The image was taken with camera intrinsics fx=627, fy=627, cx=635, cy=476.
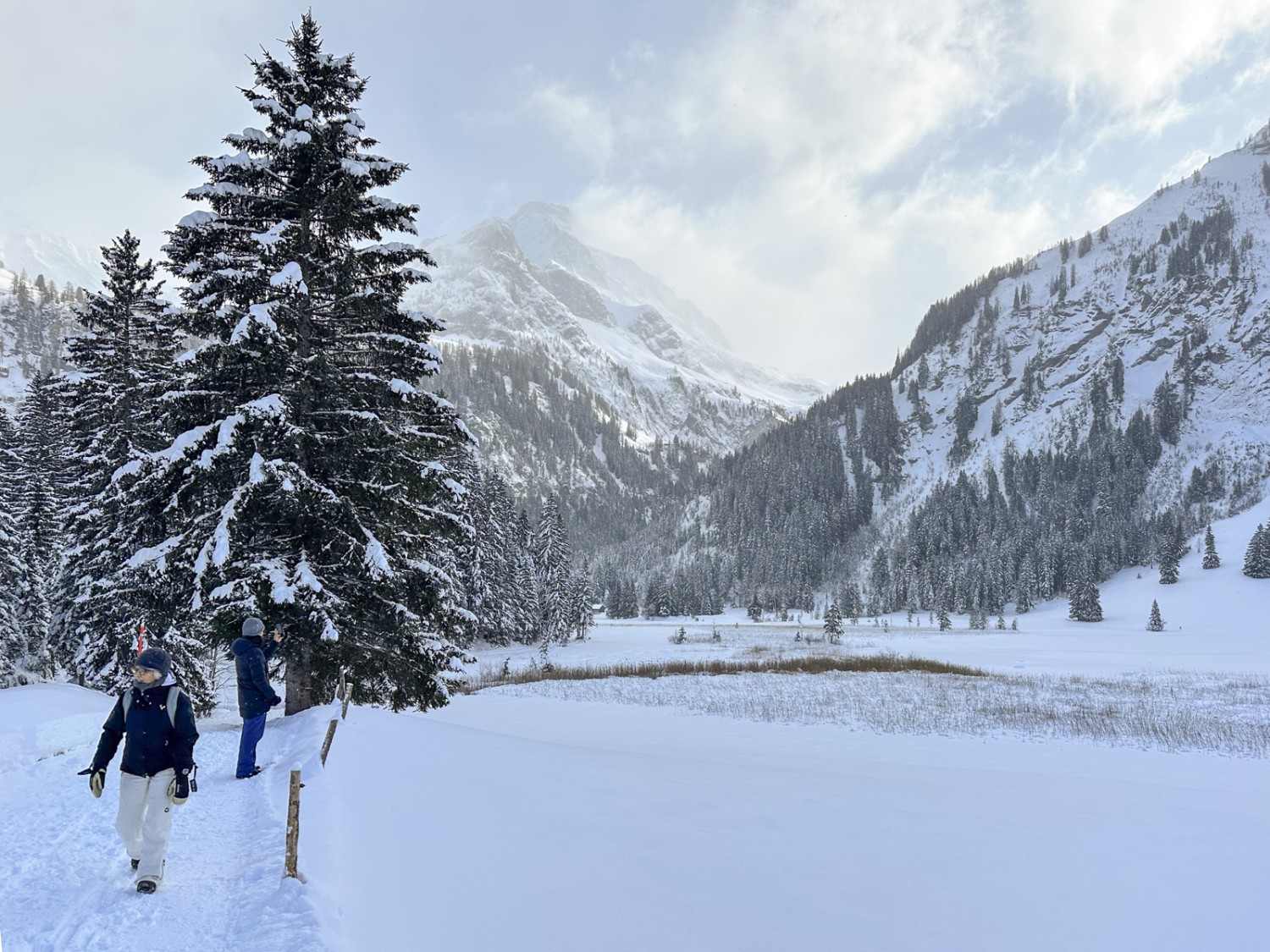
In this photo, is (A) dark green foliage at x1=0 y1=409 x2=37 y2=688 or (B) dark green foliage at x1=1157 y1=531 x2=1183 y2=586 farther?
(B) dark green foliage at x1=1157 y1=531 x2=1183 y2=586

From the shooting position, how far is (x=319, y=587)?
34.8 ft

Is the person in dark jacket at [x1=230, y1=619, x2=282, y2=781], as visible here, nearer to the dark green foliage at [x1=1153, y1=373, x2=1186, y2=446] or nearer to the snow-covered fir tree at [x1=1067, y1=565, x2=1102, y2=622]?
the snow-covered fir tree at [x1=1067, y1=565, x2=1102, y2=622]

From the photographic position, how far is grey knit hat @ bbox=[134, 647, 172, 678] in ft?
18.0

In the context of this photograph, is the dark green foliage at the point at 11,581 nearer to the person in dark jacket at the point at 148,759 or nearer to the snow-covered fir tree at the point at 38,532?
the snow-covered fir tree at the point at 38,532

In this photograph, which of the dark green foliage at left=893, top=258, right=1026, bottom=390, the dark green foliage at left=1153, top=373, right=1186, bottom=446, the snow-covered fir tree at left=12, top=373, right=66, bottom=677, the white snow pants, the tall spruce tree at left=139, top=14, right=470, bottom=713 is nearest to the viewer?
the white snow pants

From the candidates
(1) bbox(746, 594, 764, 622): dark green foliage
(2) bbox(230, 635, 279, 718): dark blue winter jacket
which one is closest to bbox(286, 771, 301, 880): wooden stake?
(2) bbox(230, 635, 279, 718): dark blue winter jacket

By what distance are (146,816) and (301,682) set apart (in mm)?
7149

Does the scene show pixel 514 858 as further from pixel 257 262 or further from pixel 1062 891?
pixel 257 262

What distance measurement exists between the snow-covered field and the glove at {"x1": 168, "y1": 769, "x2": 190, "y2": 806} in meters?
0.66

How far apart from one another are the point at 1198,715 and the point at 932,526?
112297mm

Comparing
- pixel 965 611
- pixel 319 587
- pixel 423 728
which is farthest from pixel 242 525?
pixel 965 611

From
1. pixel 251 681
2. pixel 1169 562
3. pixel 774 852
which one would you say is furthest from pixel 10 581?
pixel 1169 562

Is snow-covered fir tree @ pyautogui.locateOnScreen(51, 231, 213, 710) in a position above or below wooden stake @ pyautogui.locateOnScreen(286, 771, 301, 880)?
above

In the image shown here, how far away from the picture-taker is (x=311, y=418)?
11875 mm
